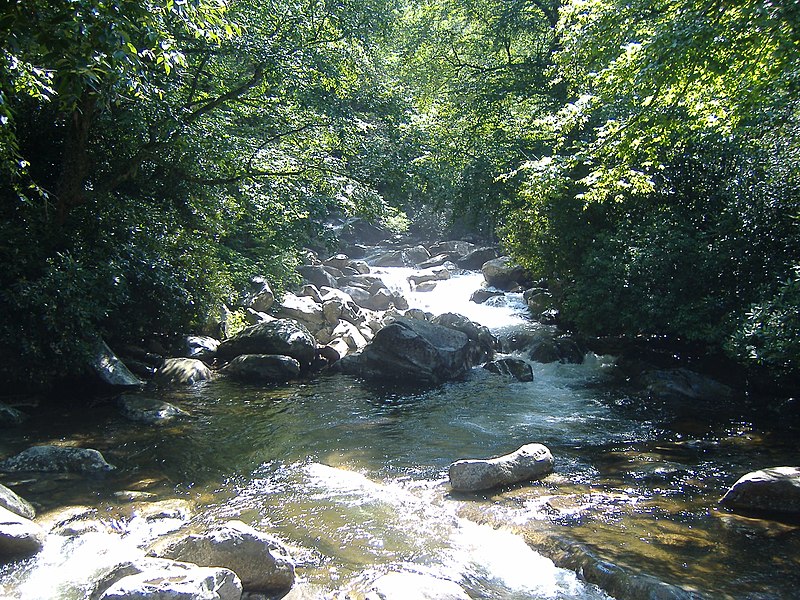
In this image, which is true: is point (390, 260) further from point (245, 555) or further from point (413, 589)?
point (413, 589)

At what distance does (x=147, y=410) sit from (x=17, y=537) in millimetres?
4781

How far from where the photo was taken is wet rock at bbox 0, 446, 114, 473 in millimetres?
7527

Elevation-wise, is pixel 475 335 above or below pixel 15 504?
above

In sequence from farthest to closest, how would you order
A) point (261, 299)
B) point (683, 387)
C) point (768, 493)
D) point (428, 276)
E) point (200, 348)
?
1. point (428, 276)
2. point (261, 299)
3. point (200, 348)
4. point (683, 387)
5. point (768, 493)

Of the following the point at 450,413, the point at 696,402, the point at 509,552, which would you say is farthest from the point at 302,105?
the point at 509,552

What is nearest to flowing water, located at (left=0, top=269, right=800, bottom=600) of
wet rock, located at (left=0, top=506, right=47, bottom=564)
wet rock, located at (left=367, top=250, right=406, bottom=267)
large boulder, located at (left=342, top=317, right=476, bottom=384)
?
wet rock, located at (left=0, top=506, right=47, bottom=564)

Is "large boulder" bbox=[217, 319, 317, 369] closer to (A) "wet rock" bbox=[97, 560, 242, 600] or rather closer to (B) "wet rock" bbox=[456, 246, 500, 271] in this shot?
(A) "wet rock" bbox=[97, 560, 242, 600]

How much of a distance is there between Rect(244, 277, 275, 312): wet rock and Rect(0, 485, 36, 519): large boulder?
1139cm

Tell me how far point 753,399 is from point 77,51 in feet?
38.5

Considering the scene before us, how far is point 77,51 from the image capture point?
18.0 ft

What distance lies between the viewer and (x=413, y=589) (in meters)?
4.60

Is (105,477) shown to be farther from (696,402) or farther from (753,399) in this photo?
(753,399)

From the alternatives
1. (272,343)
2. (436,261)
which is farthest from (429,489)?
(436,261)

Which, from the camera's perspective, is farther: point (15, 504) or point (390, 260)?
point (390, 260)
